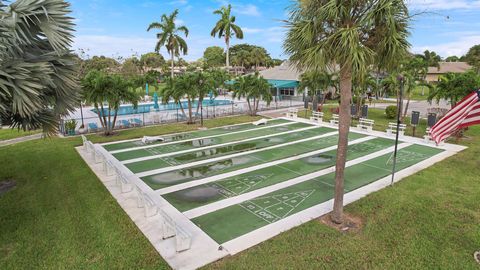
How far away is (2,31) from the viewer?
20.5 ft

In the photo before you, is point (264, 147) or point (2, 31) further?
point (264, 147)

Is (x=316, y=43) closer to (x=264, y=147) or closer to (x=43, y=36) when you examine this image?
(x=43, y=36)

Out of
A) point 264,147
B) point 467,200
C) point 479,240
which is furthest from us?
point 264,147

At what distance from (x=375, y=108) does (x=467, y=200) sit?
25.0 m

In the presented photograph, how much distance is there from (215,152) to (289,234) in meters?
8.53

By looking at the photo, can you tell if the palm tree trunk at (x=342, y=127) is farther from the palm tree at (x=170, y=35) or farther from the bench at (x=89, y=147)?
the palm tree at (x=170, y=35)

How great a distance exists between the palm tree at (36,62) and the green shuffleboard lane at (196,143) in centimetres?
662

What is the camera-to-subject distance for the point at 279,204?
9430 mm

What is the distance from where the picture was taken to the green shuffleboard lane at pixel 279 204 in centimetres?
808

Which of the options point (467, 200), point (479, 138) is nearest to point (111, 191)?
point (467, 200)

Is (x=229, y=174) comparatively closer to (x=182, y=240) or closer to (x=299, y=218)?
(x=299, y=218)

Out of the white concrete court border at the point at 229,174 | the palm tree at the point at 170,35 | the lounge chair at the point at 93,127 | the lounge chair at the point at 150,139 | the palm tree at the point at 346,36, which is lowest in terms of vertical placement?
the white concrete court border at the point at 229,174

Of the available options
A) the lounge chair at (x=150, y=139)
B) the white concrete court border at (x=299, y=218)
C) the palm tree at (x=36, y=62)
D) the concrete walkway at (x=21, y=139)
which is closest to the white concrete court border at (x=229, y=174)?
the white concrete court border at (x=299, y=218)

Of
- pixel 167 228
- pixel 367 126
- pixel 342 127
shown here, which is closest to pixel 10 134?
pixel 167 228
